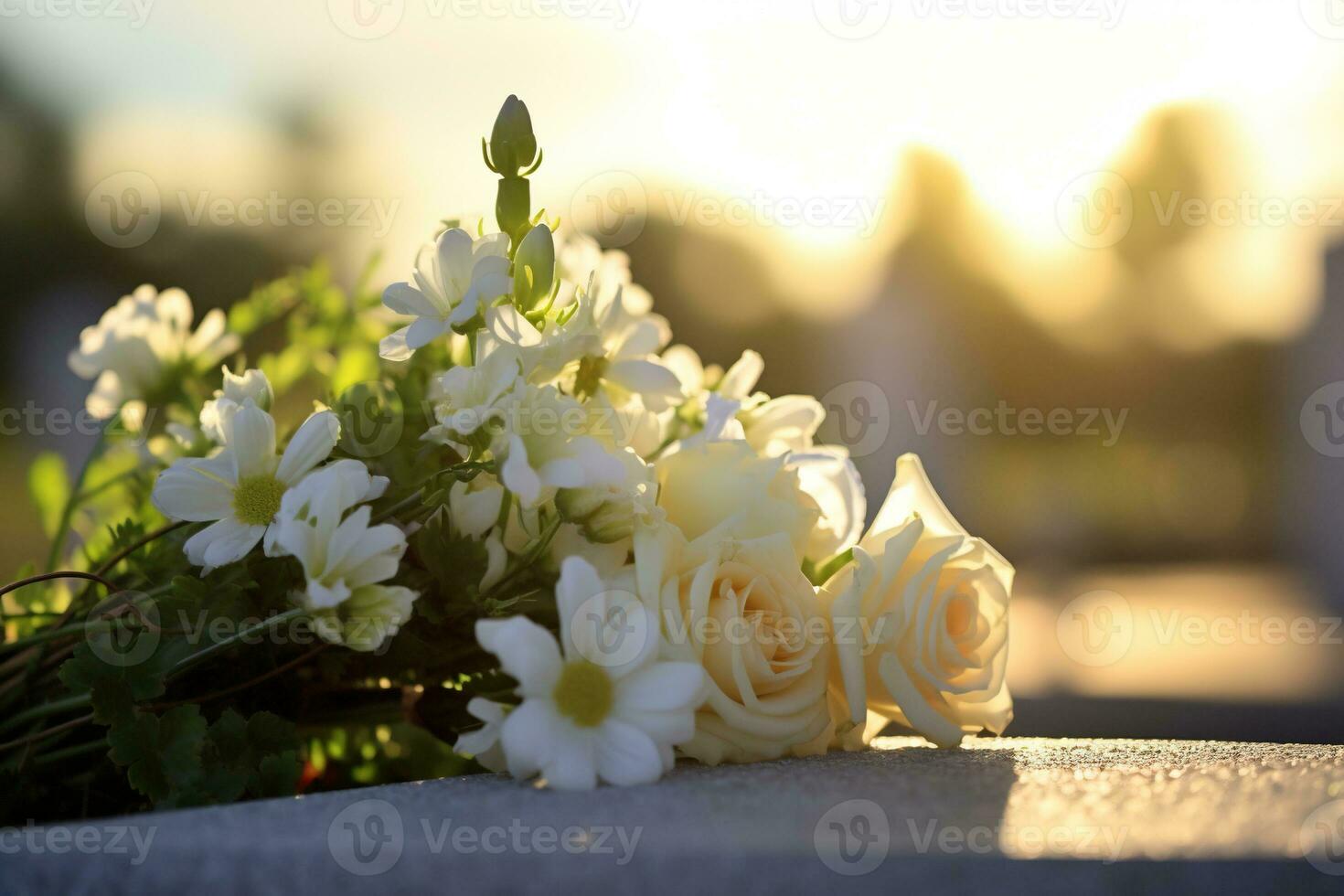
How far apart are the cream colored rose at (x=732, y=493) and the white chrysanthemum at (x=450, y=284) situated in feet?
0.55

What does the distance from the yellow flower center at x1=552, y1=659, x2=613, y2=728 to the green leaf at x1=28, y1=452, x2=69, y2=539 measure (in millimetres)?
693

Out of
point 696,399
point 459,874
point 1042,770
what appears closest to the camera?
point 459,874

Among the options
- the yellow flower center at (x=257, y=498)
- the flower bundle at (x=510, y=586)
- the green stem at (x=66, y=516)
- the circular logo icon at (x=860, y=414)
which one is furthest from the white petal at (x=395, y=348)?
the circular logo icon at (x=860, y=414)

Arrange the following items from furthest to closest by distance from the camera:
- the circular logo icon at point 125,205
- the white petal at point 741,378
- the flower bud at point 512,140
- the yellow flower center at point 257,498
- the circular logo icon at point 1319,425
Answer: the circular logo icon at point 1319,425
the circular logo icon at point 125,205
the white petal at point 741,378
the flower bud at point 512,140
the yellow flower center at point 257,498

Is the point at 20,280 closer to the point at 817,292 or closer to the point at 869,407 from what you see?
the point at 817,292

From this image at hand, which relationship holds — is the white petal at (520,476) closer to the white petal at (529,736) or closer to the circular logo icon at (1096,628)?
the white petal at (529,736)

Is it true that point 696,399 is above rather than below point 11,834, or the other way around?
above

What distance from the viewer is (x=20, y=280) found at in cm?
1184

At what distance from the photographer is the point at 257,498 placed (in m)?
0.72

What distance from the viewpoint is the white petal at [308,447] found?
0.71m

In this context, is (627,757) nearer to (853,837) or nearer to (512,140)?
(853,837)

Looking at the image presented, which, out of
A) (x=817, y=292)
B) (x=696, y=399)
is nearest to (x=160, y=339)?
(x=696, y=399)

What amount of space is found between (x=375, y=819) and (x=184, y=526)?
1.17ft

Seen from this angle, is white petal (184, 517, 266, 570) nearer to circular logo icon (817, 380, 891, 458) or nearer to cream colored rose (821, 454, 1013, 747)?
cream colored rose (821, 454, 1013, 747)
